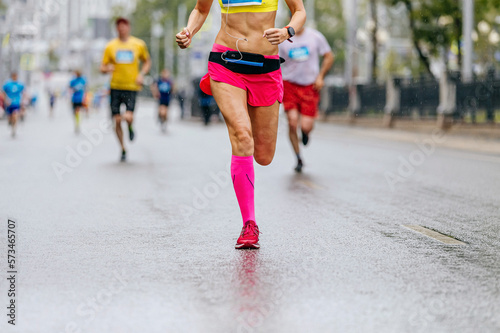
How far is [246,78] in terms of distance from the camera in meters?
6.02

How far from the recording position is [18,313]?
393 centimetres

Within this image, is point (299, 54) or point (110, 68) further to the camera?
point (110, 68)

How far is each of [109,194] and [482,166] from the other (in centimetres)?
603

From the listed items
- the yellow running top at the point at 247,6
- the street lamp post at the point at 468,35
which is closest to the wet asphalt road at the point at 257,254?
the yellow running top at the point at 247,6

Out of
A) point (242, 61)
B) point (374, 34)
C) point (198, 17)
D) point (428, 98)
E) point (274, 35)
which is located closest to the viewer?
point (274, 35)

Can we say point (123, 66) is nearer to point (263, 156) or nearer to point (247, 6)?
point (263, 156)

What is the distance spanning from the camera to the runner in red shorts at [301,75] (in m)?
11.6

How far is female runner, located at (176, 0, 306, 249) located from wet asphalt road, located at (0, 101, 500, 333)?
54cm

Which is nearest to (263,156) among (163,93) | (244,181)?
(244,181)

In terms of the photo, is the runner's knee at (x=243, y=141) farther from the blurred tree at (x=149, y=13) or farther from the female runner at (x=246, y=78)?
the blurred tree at (x=149, y=13)

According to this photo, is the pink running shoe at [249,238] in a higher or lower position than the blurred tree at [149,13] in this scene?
lower

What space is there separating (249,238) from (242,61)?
119 centimetres

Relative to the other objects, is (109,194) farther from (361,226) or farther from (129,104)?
(129,104)

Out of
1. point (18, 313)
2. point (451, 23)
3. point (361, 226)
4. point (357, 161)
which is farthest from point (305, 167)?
point (451, 23)
